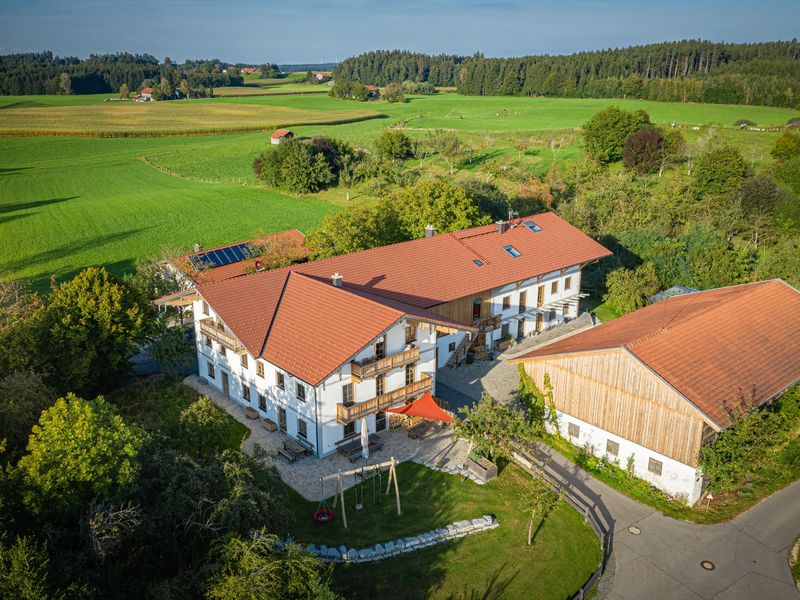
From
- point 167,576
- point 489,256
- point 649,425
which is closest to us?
point 167,576

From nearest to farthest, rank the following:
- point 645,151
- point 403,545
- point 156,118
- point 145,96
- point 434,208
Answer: point 403,545, point 434,208, point 645,151, point 156,118, point 145,96

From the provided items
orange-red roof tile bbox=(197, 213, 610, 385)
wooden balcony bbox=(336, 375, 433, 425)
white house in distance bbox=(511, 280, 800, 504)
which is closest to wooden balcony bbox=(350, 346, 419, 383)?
orange-red roof tile bbox=(197, 213, 610, 385)

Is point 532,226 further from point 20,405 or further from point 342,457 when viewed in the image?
point 20,405

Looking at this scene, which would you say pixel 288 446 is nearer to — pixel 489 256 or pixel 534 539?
pixel 534 539

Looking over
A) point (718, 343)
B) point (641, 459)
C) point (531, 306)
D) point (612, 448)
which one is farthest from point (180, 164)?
point (641, 459)

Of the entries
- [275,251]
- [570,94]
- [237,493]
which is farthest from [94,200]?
[570,94]

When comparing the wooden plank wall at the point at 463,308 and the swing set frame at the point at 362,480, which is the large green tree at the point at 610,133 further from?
the swing set frame at the point at 362,480

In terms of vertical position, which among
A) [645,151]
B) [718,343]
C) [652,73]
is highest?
[652,73]
